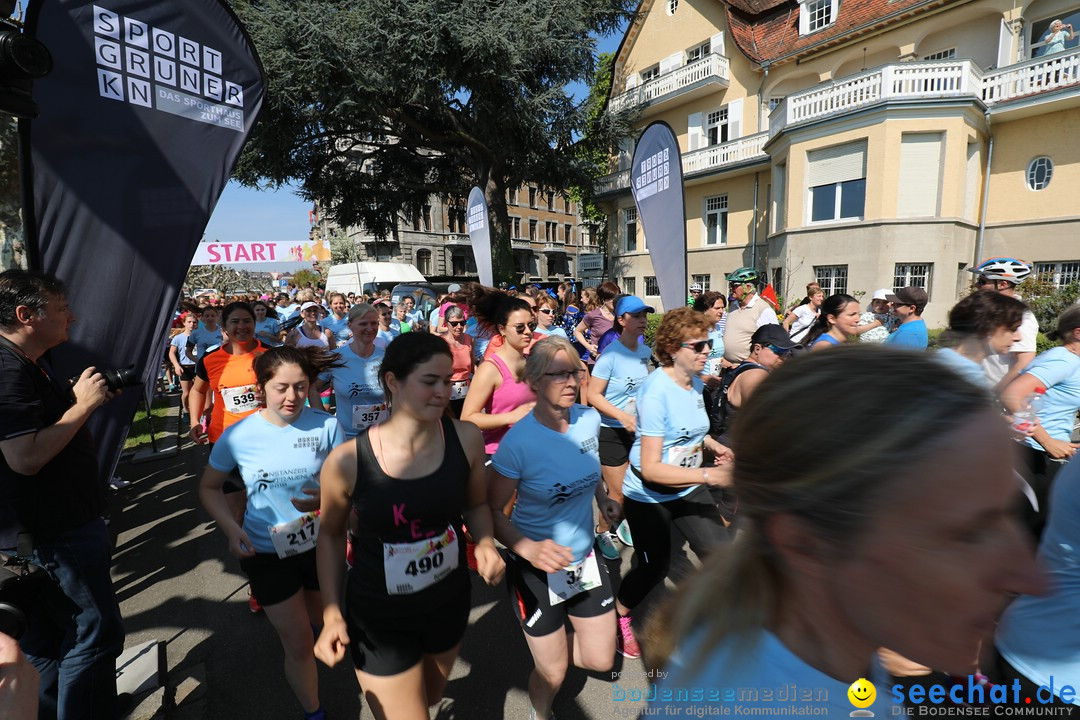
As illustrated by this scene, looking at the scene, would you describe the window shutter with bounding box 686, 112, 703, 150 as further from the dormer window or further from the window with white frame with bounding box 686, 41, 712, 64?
the dormer window

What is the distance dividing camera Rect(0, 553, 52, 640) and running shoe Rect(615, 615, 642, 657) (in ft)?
8.95

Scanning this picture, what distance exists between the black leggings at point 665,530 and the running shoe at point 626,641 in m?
0.17

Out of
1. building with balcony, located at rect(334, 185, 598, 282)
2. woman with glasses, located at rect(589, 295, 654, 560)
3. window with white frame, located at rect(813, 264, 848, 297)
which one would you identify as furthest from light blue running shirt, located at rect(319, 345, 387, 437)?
building with balcony, located at rect(334, 185, 598, 282)

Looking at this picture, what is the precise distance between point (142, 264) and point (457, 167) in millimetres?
Result: 20447

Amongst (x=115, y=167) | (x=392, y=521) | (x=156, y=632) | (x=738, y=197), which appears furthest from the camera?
(x=738, y=197)

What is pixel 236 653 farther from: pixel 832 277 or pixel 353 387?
pixel 832 277

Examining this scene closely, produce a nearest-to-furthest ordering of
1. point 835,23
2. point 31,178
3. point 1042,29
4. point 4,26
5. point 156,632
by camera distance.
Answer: point 4,26 < point 31,178 < point 156,632 < point 1042,29 < point 835,23

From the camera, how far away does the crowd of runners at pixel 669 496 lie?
0.73 m

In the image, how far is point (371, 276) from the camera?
2367cm

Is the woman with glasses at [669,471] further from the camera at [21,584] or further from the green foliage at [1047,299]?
the green foliage at [1047,299]

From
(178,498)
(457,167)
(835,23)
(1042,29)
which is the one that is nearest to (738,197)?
(835,23)

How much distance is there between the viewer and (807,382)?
0.81 meters

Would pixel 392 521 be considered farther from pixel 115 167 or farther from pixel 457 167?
pixel 457 167

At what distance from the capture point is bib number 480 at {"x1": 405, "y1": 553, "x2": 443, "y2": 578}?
6.80 feet
